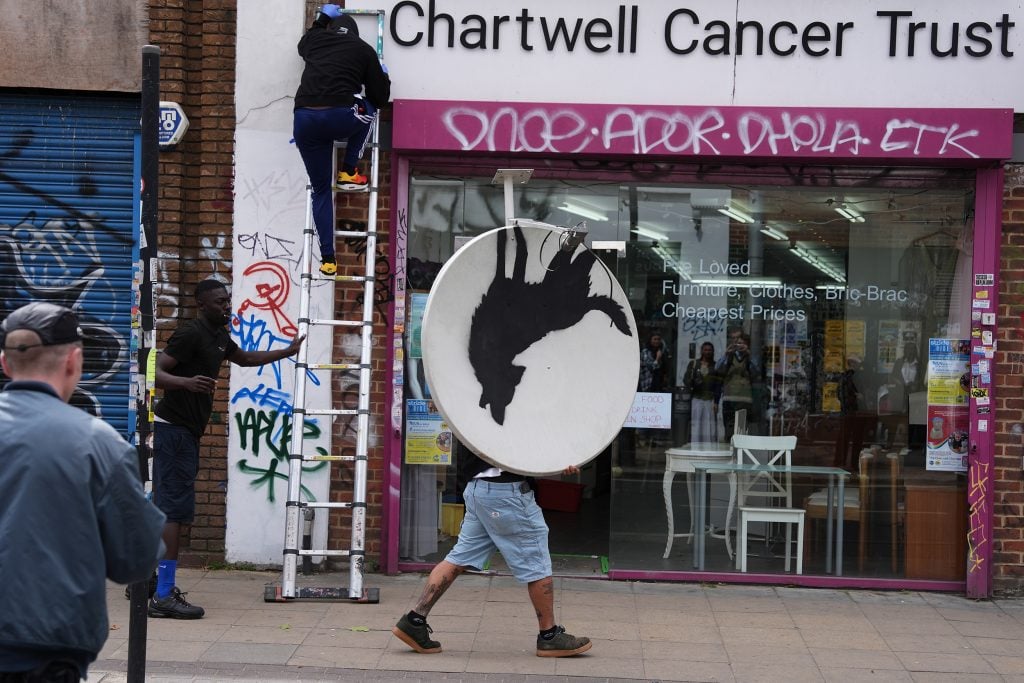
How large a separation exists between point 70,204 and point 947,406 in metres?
6.48

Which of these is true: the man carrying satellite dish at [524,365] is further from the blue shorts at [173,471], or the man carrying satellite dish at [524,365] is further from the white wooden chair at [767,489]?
the white wooden chair at [767,489]

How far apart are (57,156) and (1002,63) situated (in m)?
6.72

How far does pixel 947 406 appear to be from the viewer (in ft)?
26.3

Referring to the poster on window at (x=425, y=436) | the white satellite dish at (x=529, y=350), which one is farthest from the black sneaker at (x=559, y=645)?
the poster on window at (x=425, y=436)

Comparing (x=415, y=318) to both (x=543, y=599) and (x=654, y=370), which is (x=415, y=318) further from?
(x=543, y=599)

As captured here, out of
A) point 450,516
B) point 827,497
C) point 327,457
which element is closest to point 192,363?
point 327,457

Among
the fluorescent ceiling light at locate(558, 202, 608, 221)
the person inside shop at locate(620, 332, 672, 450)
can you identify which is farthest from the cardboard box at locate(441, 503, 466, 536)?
the fluorescent ceiling light at locate(558, 202, 608, 221)

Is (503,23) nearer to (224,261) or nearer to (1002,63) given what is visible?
(224,261)

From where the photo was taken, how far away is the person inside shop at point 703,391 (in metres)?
8.20

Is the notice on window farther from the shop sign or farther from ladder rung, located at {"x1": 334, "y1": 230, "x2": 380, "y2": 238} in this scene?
ladder rung, located at {"x1": 334, "y1": 230, "x2": 380, "y2": 238}

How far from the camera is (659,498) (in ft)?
27.1

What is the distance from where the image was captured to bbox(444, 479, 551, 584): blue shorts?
5938 millimetres

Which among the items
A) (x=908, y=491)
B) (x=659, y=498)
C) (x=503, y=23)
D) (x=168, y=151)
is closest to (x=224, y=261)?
(x=168, y=151)

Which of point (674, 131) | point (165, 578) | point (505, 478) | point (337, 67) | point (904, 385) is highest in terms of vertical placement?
point (337, 67)
